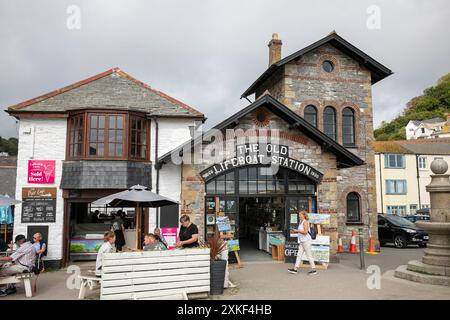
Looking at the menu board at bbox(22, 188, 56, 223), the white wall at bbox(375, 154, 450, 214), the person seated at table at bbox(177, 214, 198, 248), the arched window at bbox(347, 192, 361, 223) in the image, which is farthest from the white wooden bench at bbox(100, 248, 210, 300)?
the white wall at bbox(375, 154, 450, 214)

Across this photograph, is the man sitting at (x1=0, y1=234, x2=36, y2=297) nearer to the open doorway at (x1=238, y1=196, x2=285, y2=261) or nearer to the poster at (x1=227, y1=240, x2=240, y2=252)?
the poster at (x1=227, y1=240, x2=240, y2=252)

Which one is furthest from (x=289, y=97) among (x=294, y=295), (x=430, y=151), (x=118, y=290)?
(x=430, y=151)

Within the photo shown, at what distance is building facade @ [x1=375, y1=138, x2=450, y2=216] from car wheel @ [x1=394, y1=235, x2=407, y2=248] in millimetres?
15973

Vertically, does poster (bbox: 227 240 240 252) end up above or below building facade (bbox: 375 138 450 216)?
below

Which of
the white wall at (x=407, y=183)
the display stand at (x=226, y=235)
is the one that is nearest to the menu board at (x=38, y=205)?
the display stand at (x=226, y=235)

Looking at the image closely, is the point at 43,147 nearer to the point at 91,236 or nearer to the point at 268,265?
the point at 91,236

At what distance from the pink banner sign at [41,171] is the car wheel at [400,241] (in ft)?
48.9

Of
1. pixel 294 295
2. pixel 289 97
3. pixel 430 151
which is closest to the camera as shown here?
pixel 294 295

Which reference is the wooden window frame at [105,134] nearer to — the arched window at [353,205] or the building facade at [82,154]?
the building facade at [82,154]

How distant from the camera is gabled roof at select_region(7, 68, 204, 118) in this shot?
1197cm

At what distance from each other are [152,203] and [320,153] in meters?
6.23

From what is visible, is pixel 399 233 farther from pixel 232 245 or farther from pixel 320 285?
pixel 320 285

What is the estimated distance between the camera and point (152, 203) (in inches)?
376

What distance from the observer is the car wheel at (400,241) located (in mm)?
16969
